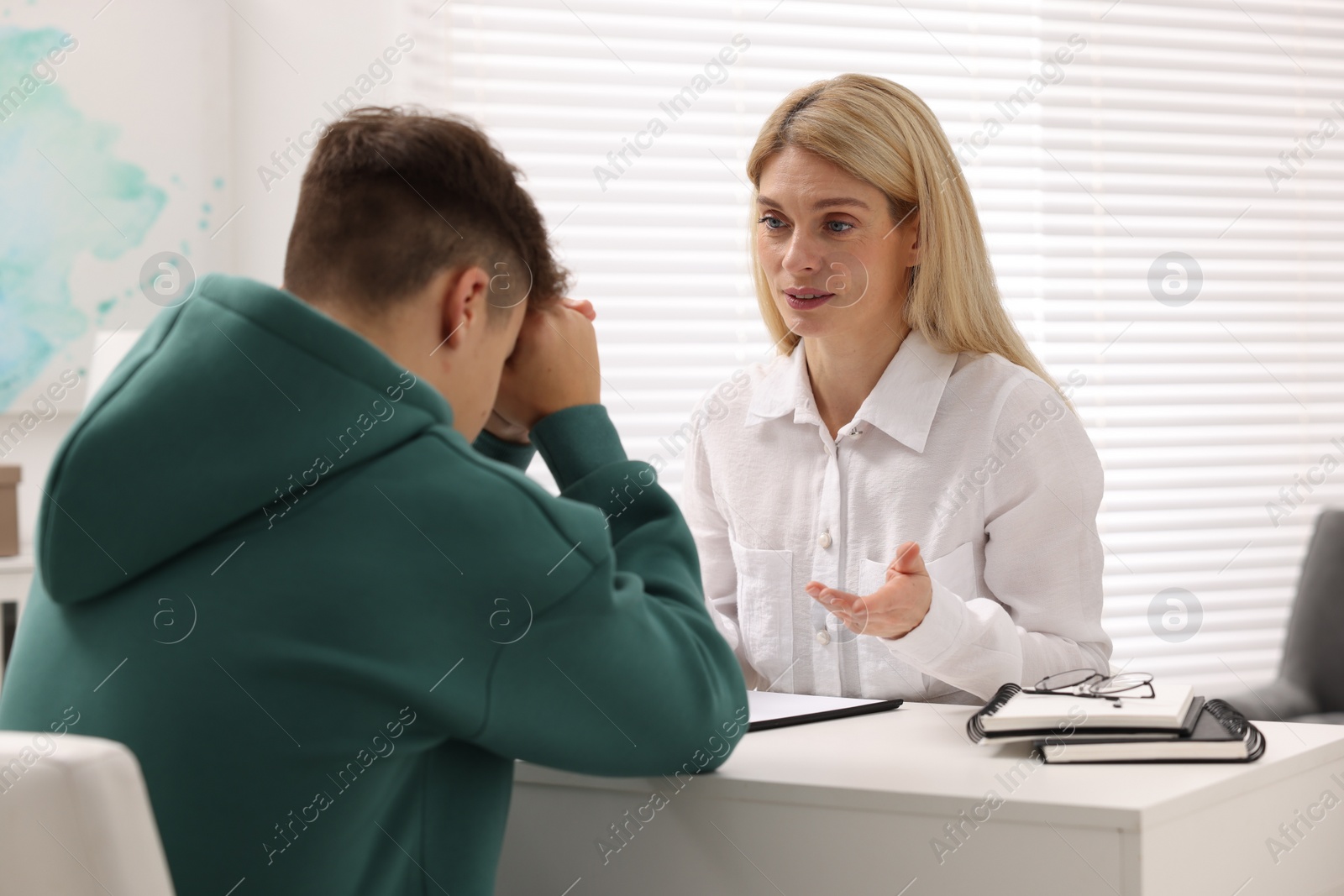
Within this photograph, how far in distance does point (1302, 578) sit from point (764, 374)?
160 centimetres

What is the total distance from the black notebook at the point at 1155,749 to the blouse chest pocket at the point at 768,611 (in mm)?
631

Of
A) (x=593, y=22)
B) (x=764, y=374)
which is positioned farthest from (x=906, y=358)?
(x=593, y=22)

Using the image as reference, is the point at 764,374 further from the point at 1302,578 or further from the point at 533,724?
the point at 1302,578

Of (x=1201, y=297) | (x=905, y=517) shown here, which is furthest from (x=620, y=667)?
(x=1201, y=297)

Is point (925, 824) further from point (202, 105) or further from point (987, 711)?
point (202, 105)

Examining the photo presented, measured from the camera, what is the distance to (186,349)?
79cm

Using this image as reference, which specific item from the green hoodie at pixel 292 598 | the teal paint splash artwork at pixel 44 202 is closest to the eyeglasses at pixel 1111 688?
the green hoodie at pixel 292 598

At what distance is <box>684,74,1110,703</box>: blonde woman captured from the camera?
1441 millimetres

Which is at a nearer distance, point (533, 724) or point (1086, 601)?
point (533, 724)

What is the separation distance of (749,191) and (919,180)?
1.18m

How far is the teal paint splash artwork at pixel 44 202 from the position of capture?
2.51m

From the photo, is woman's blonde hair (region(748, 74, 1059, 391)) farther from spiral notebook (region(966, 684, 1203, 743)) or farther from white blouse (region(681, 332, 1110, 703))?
spiral notebook (region(966, 684, 1203, 743))

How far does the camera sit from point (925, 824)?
2.89 ft

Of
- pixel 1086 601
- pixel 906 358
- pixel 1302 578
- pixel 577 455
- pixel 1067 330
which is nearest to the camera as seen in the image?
pixel 577 455
